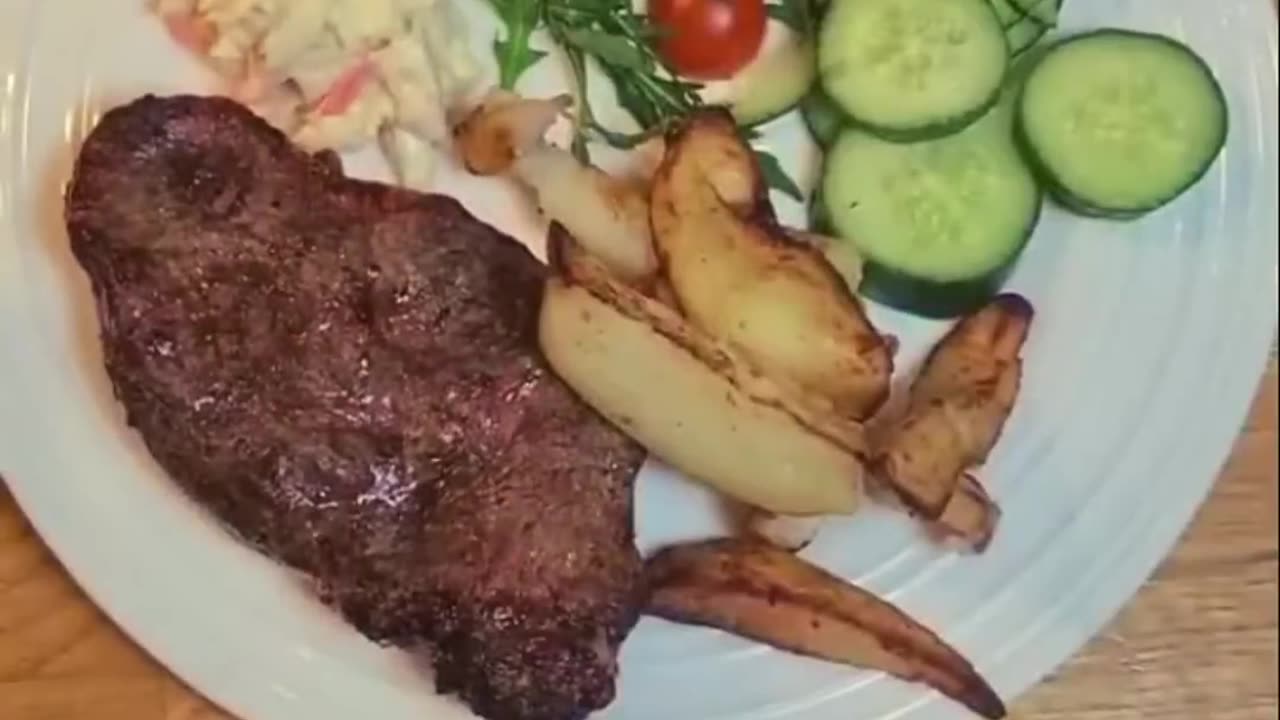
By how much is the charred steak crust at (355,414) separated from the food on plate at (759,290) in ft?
0.48

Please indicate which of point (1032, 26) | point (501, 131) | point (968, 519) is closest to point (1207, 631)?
point (968, 519)

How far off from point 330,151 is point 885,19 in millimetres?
521

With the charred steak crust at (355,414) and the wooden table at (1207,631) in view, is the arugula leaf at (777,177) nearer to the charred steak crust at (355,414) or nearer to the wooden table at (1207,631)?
the charred steak crust at (355,414)

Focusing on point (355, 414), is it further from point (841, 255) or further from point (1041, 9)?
point (1041, 9)

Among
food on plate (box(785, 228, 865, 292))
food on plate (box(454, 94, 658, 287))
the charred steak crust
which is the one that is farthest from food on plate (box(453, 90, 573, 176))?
food on plate (box(785, 228, 865, 292))

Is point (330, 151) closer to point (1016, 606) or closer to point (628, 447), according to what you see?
point (628, 447)

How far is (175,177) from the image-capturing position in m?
1.99

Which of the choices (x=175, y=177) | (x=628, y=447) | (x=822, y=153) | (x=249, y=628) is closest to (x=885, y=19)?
(x=822, y=153)

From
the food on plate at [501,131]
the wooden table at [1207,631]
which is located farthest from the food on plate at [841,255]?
the wooden table at [1207,631]

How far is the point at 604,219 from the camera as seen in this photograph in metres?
2.06

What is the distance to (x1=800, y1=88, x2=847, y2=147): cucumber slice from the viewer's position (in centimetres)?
219

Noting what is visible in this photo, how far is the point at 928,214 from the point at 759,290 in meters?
0.24

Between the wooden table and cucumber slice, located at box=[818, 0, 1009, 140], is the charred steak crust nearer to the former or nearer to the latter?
cucumber slice, located at box=[818, 0, 1009, 140]

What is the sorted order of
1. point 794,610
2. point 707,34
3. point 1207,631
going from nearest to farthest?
point 794,610 → point 707,34 → point 1207,631
